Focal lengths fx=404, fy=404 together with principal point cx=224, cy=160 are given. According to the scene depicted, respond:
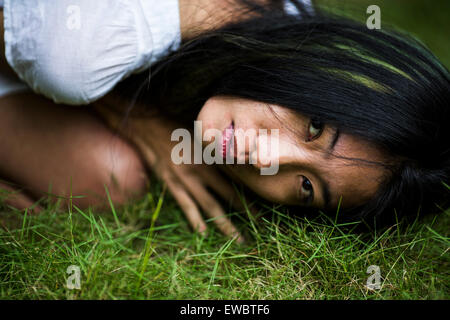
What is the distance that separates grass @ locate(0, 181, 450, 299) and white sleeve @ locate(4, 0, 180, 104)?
38cm

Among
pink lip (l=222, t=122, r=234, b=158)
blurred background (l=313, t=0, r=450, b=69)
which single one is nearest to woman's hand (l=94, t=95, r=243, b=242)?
pink lip (l=222, t=122, r=234, b=158)

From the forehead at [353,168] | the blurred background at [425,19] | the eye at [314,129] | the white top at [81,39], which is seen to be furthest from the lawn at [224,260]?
the blurred background at [425,19]

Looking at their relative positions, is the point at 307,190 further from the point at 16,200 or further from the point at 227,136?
the point at 16,200

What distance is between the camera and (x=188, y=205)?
1.42 m

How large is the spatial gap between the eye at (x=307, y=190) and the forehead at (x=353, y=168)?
0.21 feet

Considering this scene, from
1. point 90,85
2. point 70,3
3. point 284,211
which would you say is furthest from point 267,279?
point 70,3

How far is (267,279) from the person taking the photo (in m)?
1.11

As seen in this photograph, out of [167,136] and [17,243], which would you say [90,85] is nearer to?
[167,136]

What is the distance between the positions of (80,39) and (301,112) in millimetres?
640

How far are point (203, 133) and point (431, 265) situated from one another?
756mm

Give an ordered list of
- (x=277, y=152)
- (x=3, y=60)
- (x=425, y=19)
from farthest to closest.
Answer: (x=425, y=19) → (x=3, y=60) → (x=277, y=152)

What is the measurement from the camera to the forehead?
1.07 meters

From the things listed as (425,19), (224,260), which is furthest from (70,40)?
(425,19)

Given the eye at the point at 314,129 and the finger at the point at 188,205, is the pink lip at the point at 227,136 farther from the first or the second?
the finger at the point at 188,205
